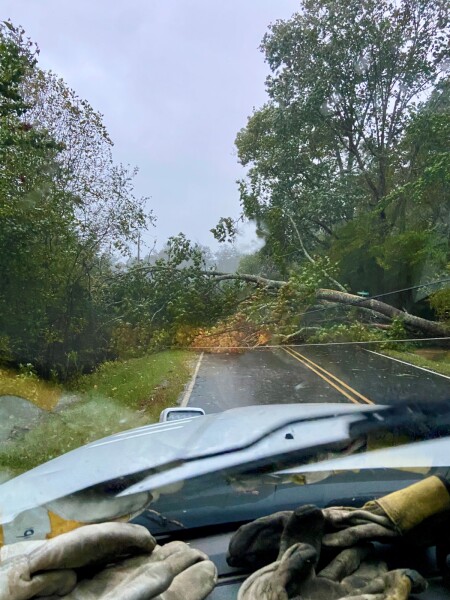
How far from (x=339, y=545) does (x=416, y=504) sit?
0.34 metres

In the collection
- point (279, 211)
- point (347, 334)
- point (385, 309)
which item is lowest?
point (347, 334)

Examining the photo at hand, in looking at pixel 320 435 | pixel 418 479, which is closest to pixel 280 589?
pixel 418 479

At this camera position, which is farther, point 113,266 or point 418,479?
point 113,266

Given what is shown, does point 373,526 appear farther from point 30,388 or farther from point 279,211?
point 279,211

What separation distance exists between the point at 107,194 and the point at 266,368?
3.80 meters

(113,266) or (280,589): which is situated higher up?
(113,266)

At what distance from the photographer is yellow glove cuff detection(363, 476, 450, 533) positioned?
204 centimetres

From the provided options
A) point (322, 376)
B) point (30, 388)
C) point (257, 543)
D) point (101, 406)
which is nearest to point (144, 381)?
point (101, 406)

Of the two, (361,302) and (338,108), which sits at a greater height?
(338,108)

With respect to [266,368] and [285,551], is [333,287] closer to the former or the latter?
[266,368]

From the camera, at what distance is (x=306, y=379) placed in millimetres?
7500

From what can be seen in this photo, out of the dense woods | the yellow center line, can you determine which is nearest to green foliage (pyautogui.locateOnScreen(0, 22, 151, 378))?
the dense woods

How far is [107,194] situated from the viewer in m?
9.06

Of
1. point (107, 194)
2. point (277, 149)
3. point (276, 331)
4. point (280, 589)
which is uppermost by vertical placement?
point (277, 149)
